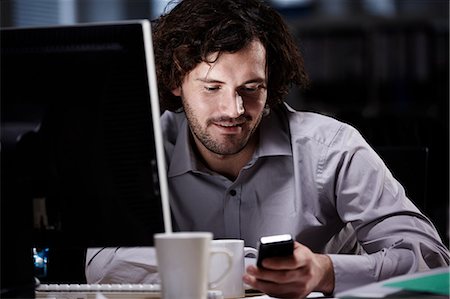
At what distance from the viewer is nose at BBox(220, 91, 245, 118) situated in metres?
1.90

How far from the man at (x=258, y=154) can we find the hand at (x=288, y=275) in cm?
36

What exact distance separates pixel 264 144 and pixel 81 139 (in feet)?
2.92

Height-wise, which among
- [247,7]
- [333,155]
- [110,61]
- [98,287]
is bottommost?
[98,287]

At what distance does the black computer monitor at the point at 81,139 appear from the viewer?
1148 millimetres

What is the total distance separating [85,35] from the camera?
117cm

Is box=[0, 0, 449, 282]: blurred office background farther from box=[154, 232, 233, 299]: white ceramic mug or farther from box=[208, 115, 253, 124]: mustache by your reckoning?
box=[154, 232, 233, 299]: white ceramic mug

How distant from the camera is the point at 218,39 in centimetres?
198

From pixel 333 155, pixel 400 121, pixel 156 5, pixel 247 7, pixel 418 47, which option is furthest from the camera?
pixel 156 5

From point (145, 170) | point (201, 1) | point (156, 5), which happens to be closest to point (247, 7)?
point (201, 1)

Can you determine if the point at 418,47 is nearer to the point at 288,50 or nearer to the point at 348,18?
the point at 348,18

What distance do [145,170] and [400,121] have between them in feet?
5.84

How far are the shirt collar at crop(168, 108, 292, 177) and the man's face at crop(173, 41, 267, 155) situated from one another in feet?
0.15

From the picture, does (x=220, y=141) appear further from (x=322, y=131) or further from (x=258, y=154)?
(x=322, y=131)

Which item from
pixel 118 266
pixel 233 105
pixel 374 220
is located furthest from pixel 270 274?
pixel 233 105
